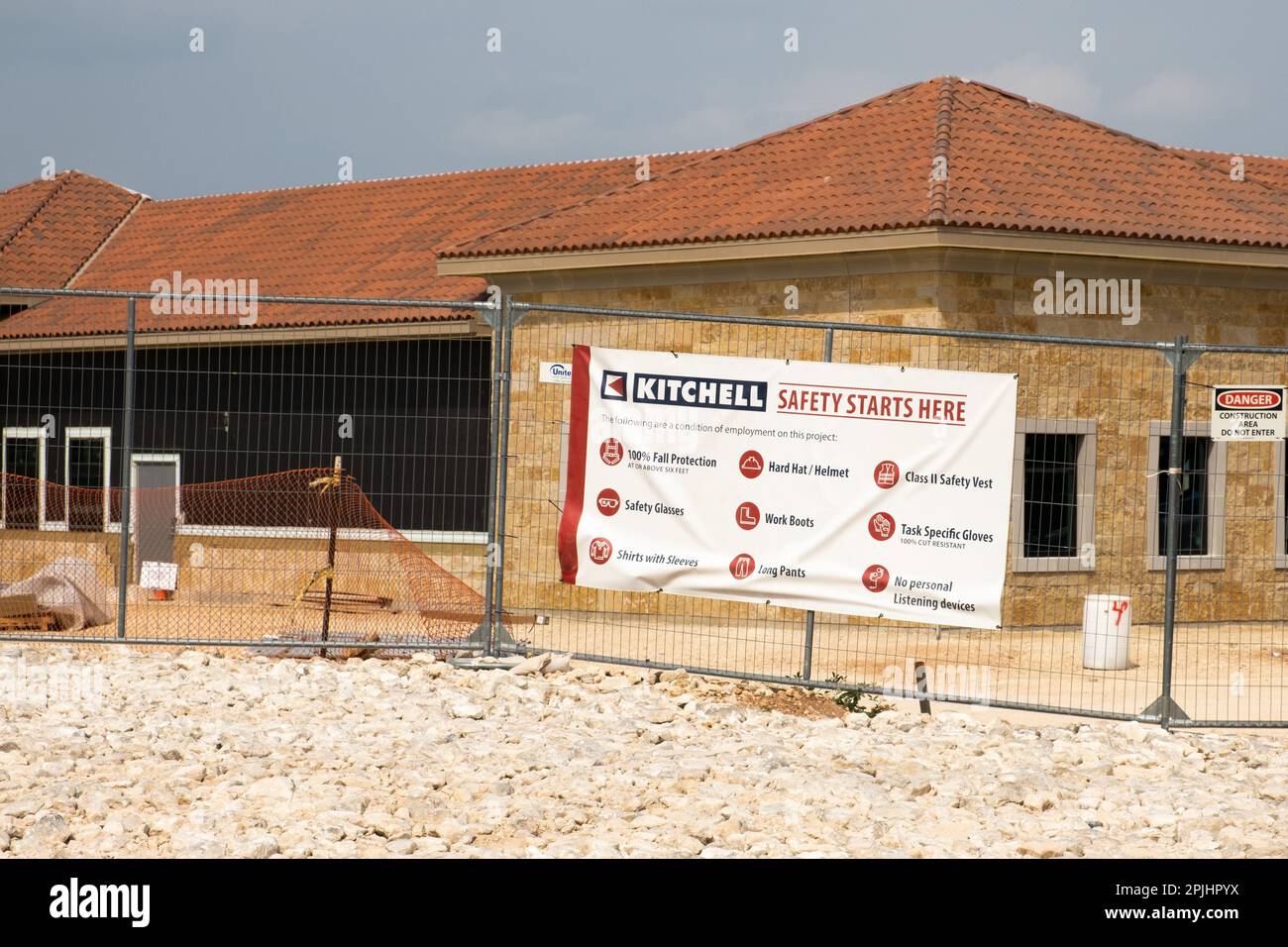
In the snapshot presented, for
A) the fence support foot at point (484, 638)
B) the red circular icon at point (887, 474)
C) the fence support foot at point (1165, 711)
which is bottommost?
the fence support foot at point (1165, 711)

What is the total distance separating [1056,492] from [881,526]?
6.93m

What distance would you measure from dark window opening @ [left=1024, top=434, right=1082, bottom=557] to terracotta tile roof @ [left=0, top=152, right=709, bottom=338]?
7.13 m

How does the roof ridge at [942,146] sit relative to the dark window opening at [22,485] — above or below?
above

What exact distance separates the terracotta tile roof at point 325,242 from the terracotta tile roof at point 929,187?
196 cm

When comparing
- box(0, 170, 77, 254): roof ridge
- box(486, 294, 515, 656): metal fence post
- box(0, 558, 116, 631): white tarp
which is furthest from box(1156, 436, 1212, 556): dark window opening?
box(0, 170, 77, 254): roof ridge

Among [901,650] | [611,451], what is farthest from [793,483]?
[901,650]

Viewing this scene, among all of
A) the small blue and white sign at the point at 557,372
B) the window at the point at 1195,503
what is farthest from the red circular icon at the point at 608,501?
the window at the point at 1195,503

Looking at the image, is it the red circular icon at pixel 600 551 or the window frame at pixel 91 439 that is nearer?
the red circular icon at pixel 600 551

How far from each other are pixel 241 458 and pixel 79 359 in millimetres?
4082

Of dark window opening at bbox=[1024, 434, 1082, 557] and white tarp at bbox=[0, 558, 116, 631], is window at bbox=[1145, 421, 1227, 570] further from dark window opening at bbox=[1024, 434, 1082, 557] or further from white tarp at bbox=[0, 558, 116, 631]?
white tarp at bbox=[0, 558, 116, 631]

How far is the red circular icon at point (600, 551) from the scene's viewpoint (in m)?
10.5

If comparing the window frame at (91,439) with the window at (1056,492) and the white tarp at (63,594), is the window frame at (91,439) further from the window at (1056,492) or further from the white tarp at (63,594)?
the window at (1056,492)

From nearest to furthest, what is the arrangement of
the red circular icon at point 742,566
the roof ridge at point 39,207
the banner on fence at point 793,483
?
the banner on fence at point 793,483 → the red circular icon at point 742,566 → the roof ridge at point 39,207

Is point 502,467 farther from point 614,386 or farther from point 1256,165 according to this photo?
point 1256,165
